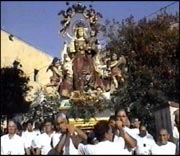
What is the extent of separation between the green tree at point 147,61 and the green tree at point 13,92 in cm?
591

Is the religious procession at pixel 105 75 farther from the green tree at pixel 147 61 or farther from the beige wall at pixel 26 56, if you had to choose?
the beige wall at pixel 26 56

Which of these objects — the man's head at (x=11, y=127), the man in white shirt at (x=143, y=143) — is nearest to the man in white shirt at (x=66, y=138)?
the man in white shirt at (x=143, y=143)

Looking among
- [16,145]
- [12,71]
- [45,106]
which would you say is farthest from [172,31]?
[16,145]

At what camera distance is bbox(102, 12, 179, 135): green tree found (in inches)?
777

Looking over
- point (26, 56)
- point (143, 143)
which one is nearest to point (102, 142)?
point (143, 143)

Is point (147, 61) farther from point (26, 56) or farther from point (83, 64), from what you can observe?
point (26, 56)

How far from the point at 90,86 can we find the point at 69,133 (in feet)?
55.1

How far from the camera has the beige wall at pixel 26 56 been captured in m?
34.7

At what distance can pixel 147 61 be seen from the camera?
69.3ft

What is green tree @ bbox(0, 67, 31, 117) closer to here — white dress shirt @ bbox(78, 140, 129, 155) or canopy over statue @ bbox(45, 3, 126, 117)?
canopy over statue @ bbox(45, 3, 126, 117)

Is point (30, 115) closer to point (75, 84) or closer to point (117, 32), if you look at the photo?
point (75, 84)

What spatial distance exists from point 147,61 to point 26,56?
51.8ft

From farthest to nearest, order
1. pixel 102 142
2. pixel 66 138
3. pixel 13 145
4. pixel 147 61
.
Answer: pixel 147 61, pixel 13 145, pixel 66 138, pixel 102 142

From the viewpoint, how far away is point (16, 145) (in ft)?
25.6
